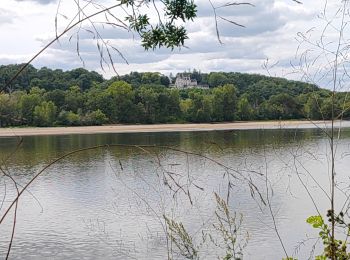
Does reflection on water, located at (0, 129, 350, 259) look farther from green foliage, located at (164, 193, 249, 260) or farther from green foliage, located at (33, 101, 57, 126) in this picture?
green foliage, located at (33, 101, 57, 126)

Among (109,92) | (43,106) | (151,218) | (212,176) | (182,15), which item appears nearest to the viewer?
(182,15)

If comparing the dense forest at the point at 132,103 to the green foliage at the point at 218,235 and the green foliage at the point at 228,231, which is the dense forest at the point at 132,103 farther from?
the green foliage at the point at 218,235

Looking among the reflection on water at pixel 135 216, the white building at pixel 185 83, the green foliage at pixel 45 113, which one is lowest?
the reflection on water at pixel 135 216

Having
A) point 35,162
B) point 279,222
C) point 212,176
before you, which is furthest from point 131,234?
point 35,162

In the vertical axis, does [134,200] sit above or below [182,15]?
below

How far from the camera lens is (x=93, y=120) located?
257 feet

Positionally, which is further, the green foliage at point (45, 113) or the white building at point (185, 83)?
the white building at point (185, 83)

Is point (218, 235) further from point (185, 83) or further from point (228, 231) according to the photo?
point (185, 83)

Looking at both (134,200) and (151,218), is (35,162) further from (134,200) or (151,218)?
(151,218)

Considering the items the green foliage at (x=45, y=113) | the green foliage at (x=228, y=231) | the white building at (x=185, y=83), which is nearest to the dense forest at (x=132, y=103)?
the green foliage at (x=45, y=113)

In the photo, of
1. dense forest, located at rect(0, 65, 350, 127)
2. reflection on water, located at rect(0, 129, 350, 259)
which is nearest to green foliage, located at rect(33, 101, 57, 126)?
dense forest, located at rect(0, 65, 350, 127)

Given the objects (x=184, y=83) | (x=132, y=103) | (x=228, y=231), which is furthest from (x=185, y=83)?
(x=228, y=231)

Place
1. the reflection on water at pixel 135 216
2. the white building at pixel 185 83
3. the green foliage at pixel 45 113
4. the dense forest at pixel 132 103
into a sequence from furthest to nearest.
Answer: the white building at pixel 185 83, the dense forest at pixel 132 103, the green foliage at pixel 45 113, the reflection on water at pixel 135 216

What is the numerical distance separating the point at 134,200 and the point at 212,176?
5.57m
